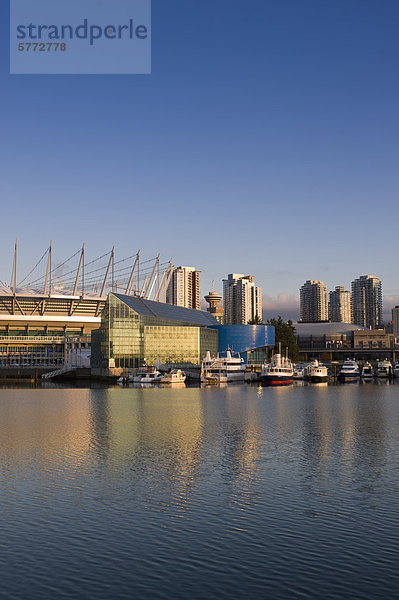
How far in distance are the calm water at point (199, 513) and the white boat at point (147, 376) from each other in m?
106

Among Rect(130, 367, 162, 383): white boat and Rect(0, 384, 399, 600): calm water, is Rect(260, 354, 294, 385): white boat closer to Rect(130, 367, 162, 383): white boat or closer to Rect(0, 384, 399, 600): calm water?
Rect(130, 367, 162, 383): white boat

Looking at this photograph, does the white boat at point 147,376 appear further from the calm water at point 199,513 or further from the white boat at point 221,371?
the calm water at point 199,513

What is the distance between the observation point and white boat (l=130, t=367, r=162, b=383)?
175250 millimetres

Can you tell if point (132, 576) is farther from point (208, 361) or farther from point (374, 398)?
point (208, 361)

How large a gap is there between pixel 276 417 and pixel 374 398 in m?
42.6

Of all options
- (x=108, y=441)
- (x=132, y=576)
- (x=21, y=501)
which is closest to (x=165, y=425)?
(x=108, y=441)

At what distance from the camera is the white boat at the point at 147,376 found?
175250 mm

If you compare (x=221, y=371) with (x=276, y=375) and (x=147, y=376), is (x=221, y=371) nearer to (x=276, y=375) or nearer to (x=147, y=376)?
(x=276, y=375)

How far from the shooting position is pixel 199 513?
110ft

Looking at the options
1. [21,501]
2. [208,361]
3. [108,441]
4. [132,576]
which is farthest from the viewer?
[208,361]

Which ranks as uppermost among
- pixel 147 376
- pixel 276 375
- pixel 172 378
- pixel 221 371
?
pixel 221 371

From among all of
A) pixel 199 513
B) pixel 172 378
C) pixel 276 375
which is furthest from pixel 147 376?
pixel 199 513

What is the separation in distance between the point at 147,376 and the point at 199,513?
147 metres

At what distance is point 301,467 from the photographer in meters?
45.8
